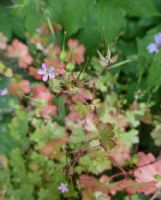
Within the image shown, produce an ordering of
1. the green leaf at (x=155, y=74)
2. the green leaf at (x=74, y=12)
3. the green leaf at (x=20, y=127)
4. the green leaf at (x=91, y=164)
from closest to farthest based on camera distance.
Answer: the green leaf at (x=74, y=12)
the green leaf at (x=155, y=74)
the green leaf at (x=91, y=164)
the green leaf at (x=20, y=127)

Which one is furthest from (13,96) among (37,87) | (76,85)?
(76,85)

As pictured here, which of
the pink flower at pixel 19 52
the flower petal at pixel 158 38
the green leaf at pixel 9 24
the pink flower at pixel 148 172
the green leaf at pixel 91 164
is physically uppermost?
the green leaf at pixel 9 24

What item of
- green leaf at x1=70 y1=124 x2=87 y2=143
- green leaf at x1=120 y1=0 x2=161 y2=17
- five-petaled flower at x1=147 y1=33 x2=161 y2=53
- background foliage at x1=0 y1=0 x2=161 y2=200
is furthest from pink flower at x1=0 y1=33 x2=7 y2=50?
green leaf at x1=120 y1=0 x2=161 y2=17

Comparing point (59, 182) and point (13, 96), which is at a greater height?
point (13, 96)

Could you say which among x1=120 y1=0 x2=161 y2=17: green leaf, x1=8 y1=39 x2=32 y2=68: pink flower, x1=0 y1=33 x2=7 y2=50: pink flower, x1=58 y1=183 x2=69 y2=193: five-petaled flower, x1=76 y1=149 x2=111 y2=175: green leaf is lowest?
x1=58 y1=183 x2=69 y2=193: five-petaled flower

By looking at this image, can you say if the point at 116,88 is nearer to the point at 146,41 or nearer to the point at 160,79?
the point at 146,41

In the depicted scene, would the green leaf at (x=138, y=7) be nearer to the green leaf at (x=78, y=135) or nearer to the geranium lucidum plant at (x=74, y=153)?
the geranium lucidum plant at (x=74, y=153)

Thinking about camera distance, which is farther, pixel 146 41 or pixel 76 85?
pixel 146 41

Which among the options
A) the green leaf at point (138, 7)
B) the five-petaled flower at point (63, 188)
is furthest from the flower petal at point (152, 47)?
the five-petaled flower at point (63, 188)

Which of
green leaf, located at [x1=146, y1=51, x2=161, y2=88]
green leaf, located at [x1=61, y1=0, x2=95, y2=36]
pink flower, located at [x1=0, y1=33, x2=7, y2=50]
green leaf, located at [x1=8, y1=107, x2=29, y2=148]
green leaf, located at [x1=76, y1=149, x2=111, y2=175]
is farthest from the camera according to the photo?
pink flower, located at [x1=0, y1=33, x2=7, y2=50]

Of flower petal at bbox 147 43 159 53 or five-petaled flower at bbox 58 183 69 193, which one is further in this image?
flower petal at bbox 147 43 159 53

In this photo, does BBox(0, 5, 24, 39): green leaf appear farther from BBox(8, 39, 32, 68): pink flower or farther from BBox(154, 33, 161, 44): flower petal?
BBox(154, 33, 161, 44): flower petal
